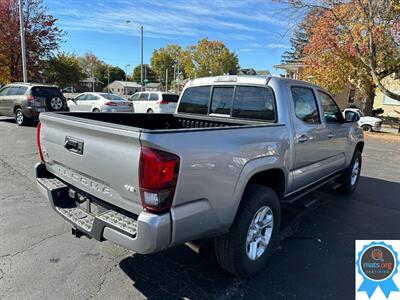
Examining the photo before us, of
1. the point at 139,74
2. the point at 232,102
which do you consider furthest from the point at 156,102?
the point at 139,74

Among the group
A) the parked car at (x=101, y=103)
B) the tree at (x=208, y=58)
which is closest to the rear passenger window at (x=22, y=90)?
the parked car at (x=101, y=103)

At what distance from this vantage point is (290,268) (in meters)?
3.23

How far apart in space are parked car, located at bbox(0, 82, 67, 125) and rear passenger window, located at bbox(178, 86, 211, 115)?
9.63m

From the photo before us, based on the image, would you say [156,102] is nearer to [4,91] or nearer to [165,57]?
[4,91]

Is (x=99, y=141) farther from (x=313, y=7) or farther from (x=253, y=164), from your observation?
(x=313, y=7)

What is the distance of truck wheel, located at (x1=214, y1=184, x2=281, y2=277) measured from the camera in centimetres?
278

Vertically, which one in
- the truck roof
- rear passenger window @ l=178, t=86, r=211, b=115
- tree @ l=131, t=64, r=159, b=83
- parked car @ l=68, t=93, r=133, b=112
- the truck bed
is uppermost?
tree @ l=131, t=64, r=159, b=83

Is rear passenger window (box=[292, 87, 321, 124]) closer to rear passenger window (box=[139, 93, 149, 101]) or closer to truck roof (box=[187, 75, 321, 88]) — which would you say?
truck roof (box=[187, 75, 321, 88])

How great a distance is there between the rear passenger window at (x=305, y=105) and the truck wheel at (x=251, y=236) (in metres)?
1.29

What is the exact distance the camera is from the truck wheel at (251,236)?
9.13 ft

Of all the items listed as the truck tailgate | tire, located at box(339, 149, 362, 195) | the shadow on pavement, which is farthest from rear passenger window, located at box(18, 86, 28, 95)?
tire, located at box(339, 149, 362, 195)

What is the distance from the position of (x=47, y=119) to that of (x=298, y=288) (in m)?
3.02

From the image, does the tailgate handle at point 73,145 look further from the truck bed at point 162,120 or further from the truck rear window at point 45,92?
the truck rear window at point 45,92

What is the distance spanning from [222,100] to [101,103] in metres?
12.0
